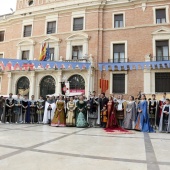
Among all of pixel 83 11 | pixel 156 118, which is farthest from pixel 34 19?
pixel 156 118

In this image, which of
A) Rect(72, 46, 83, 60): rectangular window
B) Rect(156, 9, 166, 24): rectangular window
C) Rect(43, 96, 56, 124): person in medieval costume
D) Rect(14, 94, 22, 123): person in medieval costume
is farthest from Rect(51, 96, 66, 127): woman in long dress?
Rect(156, 9, 166, 24): rectangular window

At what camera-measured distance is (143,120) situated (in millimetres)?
8367

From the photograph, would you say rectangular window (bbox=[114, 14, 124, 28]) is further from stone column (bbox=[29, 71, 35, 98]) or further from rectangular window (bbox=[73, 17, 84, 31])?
stone column (bbox=[29, 71, 35, 98])

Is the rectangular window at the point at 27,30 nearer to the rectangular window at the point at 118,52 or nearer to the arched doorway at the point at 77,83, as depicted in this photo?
the arched doorway at the point at 77,83

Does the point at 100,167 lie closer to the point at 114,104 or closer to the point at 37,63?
the point at 114,104

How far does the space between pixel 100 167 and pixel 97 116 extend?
20.5ft

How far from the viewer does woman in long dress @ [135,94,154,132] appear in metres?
8.20

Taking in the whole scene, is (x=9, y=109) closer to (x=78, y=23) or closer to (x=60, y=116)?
(x=60, y=116)

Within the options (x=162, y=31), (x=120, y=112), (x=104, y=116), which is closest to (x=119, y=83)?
(x=162, y=31)

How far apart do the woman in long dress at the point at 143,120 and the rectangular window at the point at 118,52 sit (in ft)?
33.2

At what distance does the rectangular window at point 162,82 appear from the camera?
53.4 feet

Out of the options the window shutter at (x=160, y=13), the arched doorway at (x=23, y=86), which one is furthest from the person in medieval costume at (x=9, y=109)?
the window shutter at (x=160, y=13)

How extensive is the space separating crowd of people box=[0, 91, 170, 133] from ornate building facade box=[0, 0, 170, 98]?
636cm

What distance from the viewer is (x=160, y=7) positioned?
57.7ft
